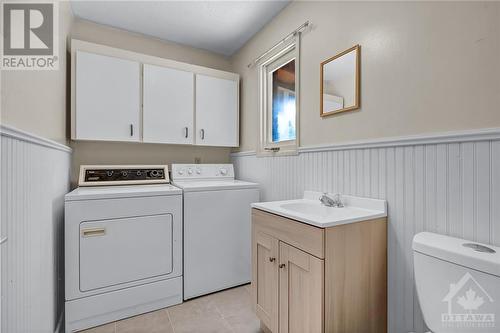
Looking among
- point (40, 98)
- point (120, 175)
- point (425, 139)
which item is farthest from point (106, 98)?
point (425, 139)

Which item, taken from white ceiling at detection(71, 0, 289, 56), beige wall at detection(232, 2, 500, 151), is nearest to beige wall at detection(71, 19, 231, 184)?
white ceiling at detection(71, 0, 289, 56)

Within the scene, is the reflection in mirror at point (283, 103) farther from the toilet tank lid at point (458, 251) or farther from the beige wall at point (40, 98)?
the beige wall at point (40, 98)

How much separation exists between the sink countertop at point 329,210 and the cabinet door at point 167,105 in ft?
4.48

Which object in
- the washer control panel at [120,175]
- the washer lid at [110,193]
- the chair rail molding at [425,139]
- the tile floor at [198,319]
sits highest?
the chair rail molding at [425,139]

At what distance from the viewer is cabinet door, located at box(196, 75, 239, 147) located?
2.61 metres

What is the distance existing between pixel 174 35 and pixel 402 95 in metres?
2.37

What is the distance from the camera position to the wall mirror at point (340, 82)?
1.47m

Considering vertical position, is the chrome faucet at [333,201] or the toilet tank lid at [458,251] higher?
the chrome faucet at [333,201]

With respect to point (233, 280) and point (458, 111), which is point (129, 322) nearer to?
point (233, 280)

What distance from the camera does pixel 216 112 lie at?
107 inches

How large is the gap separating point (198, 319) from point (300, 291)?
952 millimetres

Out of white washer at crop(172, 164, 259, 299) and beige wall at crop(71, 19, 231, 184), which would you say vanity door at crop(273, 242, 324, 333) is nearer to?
white washer at crop(172, 164, 259, 299)

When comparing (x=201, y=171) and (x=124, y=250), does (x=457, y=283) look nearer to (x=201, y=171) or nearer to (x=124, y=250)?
(x=124, y=250)

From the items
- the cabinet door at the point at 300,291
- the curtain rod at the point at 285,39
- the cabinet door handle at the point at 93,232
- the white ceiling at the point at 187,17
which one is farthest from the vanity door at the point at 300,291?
the white ceiling at the point at 187,17
